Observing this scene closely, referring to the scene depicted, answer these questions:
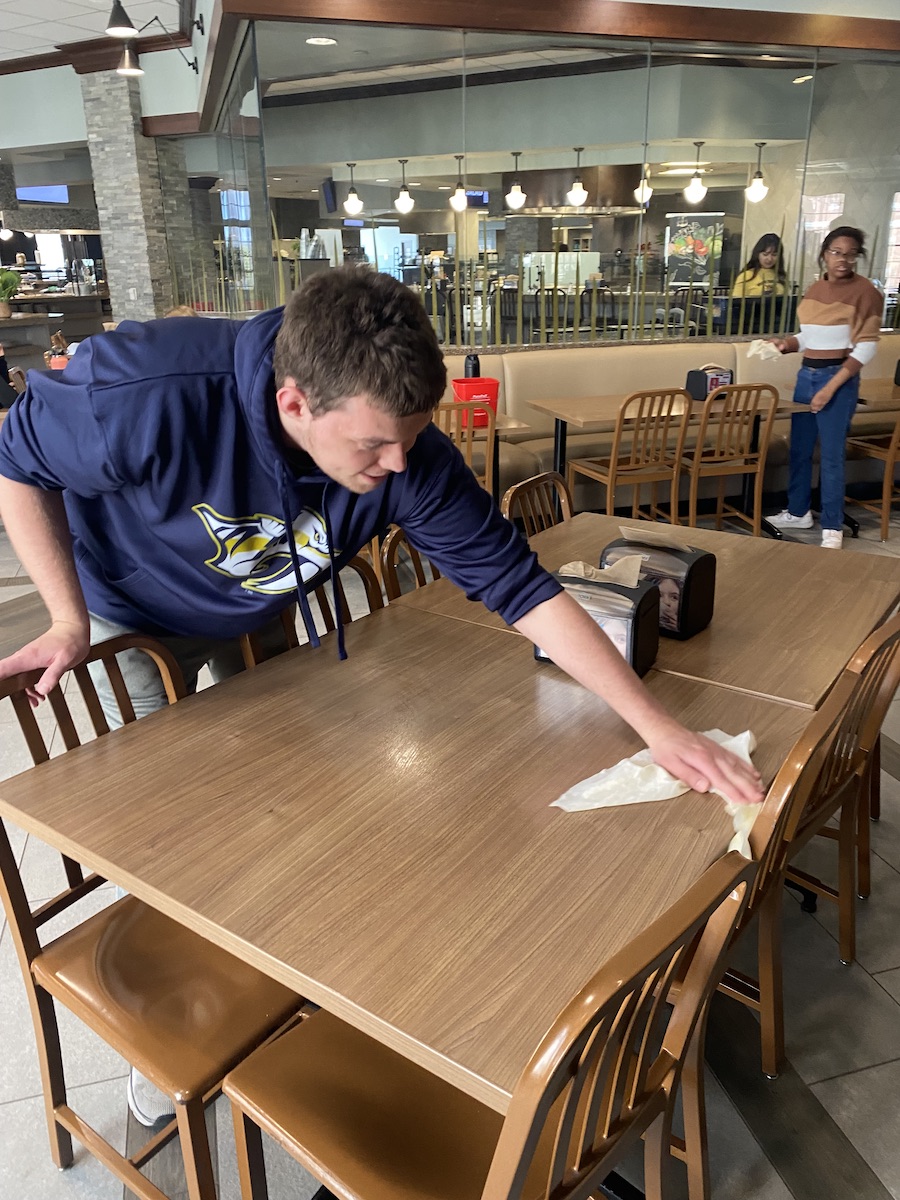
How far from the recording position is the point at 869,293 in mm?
4699

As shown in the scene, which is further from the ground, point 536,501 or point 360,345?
point 360,345

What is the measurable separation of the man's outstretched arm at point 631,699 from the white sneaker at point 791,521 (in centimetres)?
431

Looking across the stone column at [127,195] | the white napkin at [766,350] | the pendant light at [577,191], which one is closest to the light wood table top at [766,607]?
the white napkin at [766,350]

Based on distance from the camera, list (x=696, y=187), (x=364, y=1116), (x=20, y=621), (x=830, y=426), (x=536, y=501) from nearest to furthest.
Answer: (x=364, y=1116) → (x=536, y=501) → (x=20, y=621) → (x=830, y=426) → (x=696, y=187)

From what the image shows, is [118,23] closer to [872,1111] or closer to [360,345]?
[360,345]

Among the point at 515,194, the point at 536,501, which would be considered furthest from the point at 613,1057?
the point at 515,194

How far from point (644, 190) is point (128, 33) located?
3.57m

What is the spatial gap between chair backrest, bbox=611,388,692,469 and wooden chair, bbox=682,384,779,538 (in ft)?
0.39

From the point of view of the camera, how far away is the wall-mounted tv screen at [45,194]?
13023 millimetres

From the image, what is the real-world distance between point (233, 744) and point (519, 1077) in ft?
2.53

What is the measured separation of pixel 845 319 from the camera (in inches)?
187

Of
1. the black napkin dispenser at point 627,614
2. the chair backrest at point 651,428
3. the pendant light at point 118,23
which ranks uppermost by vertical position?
the pendant light at point 118,23

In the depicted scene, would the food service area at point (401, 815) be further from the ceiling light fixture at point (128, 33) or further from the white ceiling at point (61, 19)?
the white ceiling at point (61, 19)

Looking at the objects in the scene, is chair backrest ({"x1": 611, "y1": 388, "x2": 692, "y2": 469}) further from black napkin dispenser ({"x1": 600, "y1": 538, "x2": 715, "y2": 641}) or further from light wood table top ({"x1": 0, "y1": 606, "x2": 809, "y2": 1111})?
light wood table top ({"x1": 0, "y1": 606, "x2": 809, "y2": 1111})
